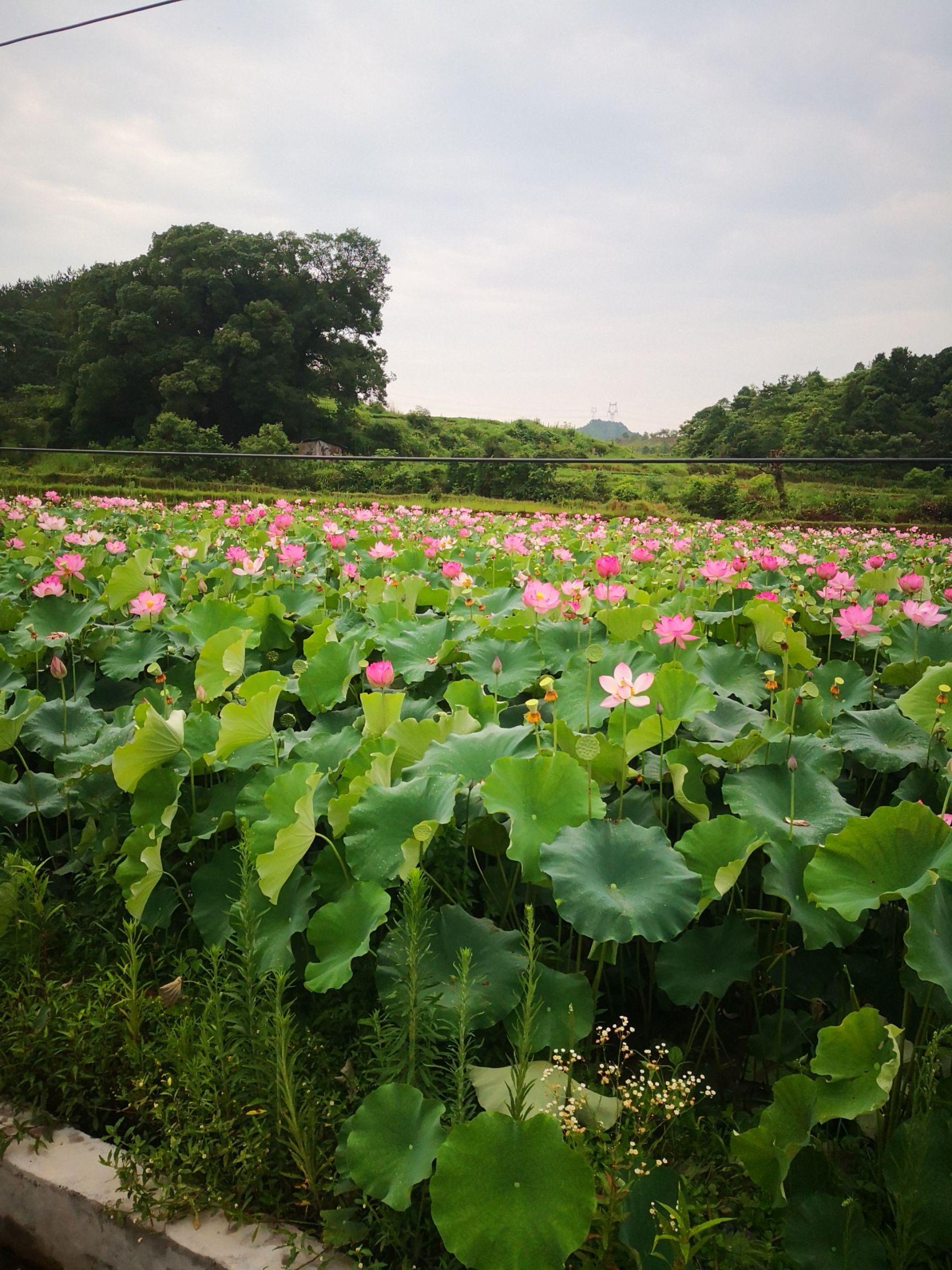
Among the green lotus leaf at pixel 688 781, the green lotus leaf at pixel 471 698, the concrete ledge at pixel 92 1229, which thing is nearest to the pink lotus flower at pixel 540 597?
the green lotus leaf at pixel 471 698

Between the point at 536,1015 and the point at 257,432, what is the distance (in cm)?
2732

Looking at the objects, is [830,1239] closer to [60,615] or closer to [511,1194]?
[511,1194]

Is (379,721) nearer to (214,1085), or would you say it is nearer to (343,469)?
(214,1085)

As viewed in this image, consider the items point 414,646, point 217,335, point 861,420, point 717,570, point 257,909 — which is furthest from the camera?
point 861,420

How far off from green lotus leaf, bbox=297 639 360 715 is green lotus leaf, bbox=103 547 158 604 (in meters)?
1.02

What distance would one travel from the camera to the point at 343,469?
75.1 feet

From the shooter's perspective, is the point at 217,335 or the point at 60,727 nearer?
the point at 60,727

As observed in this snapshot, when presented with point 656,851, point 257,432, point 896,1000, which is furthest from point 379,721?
point 257,432

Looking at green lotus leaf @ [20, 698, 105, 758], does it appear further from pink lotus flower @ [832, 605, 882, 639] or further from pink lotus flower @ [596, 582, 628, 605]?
pink lotus flower @ [832, 605, 882, 639]

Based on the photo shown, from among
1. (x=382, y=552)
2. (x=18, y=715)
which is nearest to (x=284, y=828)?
(x=18, y=715)

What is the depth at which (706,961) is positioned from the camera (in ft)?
3.72

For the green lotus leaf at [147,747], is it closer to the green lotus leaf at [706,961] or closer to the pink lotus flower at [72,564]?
the green lotus leaf at [706,961]

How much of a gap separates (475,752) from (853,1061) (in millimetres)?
694

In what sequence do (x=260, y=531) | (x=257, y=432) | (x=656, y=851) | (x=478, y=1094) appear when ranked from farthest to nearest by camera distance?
1. (x=257, y=432)
2. (x=260, y=531)
3. (x=656, y=851)
4. (x=478, y=1094)
